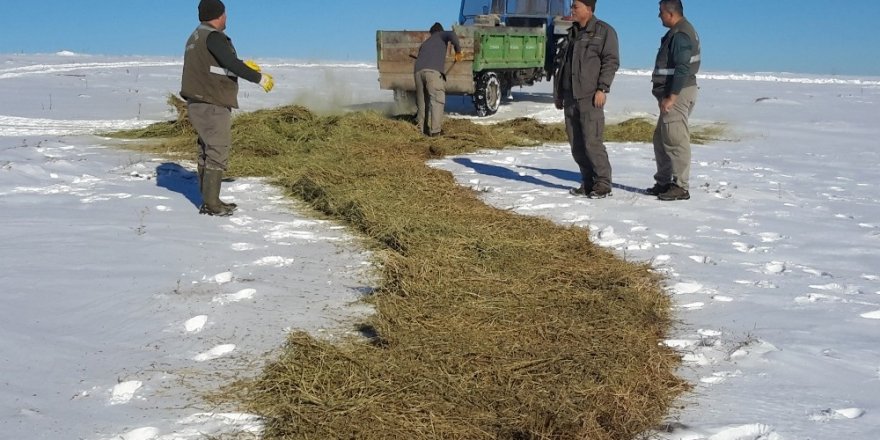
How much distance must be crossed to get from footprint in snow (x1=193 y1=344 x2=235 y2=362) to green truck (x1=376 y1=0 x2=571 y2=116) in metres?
9.40

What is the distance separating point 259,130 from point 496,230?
→ 4.85 metres

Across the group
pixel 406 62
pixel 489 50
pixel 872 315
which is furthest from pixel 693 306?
pixel 489 50

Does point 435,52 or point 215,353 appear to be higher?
point 435,52

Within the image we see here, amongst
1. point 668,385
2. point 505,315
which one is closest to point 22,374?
point 505,315

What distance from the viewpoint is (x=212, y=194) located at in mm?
5441

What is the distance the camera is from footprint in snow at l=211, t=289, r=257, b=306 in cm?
360

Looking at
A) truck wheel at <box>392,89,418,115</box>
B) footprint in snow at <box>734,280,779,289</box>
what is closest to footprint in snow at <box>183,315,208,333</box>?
footprint in snow at <box>734,280,779,289</box>

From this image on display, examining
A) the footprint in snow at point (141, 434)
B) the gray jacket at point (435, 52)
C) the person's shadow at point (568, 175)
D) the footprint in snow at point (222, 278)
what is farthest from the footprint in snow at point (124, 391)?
the gray jacket at point (435, 52)

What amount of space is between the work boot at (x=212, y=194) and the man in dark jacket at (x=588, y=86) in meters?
2.92

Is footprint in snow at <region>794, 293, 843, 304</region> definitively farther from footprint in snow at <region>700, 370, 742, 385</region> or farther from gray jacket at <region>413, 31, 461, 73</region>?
gray jacket at <region>413, 31, 461, 73</region>

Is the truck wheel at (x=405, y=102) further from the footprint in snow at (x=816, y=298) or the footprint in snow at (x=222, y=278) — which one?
the footprint in snow at (x=816, y=298)

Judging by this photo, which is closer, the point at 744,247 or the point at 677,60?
the point at 744,247

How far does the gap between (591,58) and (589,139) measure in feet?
2.24

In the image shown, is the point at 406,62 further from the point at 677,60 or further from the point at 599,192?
the point at 677,60
